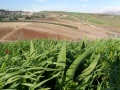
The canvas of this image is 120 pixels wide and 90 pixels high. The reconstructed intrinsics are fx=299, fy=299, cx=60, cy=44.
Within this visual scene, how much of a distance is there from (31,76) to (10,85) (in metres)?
0.21

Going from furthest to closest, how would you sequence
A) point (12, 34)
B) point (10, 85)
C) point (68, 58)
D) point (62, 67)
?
point (12, 34)
point (68, 58)
point (62, 67)
point (10, 85)

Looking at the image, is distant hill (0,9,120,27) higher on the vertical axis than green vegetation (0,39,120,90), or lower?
lower

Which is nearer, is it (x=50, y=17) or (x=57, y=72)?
(x=57, y=72)

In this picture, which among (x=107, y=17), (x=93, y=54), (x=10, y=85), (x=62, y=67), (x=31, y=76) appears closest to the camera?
(x=10, y=85)

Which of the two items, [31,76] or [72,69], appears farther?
[72,69]

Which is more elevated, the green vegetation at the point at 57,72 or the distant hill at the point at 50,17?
the green vegetation at the point at 57,72

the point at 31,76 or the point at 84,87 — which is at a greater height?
the point at 31,76

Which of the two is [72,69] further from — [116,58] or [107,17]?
[107,17]

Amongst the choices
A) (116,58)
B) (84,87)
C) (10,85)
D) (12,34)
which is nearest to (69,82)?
(84,87)

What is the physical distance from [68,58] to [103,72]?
1.24 feet

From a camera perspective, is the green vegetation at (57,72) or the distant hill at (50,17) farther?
the distant hill at (50,17)

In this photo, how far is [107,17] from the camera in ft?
331

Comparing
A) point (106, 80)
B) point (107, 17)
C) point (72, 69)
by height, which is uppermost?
point (72, 69)

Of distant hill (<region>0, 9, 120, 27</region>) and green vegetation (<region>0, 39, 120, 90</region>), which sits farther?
distant hill (<region>0, 9, 120, 27</region>)
